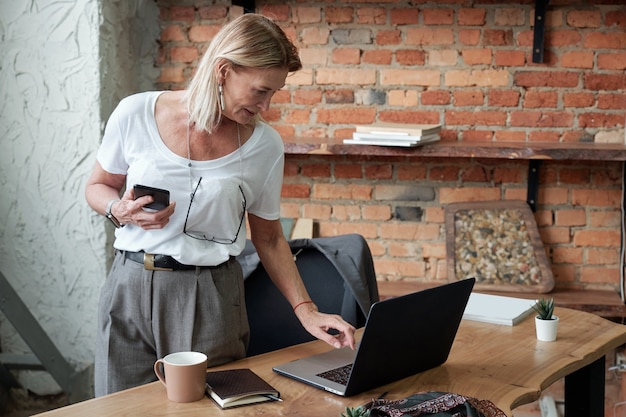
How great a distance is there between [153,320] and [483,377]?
0.77 m

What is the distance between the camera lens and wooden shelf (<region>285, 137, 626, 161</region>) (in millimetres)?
2909

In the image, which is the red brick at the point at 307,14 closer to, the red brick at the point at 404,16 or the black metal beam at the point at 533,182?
the red brick at the point at 404,16

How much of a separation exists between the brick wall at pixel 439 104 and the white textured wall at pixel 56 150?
418mm

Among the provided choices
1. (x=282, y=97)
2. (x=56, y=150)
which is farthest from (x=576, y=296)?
(x=56, y=150)

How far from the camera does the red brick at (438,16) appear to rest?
3213 millimetres

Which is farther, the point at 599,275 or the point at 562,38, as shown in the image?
the point at 599,275

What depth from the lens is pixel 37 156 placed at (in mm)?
3154

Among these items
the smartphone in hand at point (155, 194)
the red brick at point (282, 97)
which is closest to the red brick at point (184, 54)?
the red brick at point (282, 97)

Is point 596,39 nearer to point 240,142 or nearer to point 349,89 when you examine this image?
point 349,89

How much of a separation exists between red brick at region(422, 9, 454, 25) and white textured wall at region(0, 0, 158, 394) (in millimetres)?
1177

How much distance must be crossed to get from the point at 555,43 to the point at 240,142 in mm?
1695

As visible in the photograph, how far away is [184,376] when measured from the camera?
1543 millimetres

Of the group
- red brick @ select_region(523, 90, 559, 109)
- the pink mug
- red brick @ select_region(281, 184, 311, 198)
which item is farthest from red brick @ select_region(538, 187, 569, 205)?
the pink mug

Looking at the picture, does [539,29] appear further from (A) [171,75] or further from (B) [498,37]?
(A) [171,75]
